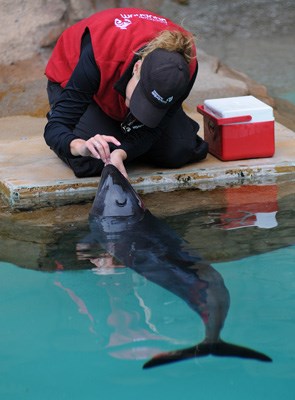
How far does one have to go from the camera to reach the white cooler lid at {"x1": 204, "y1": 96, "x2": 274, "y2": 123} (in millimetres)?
4730

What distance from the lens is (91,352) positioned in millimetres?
2994

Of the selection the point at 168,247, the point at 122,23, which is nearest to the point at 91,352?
the point at 168,247

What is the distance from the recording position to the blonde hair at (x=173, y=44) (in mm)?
3857

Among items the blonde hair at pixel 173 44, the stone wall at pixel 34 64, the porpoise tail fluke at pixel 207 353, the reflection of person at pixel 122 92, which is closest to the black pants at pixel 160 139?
the reflection of person at pixel 122 92

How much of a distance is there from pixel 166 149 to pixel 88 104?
0.56 metres

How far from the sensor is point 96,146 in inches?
156

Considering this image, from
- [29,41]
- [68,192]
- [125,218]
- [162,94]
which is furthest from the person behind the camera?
[29,41]

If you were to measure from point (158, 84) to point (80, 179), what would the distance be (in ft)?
3.27

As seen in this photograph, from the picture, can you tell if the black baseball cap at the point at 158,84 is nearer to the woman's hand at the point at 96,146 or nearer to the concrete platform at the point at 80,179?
the woman's hand at the point at 96,146

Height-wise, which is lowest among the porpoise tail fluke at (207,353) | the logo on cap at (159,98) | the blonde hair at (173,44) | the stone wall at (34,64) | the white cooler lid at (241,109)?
the stone wall at (34,64)

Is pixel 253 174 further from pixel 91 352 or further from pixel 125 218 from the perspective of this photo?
pixel 91 352

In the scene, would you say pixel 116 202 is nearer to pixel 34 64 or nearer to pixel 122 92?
pixel 122 92

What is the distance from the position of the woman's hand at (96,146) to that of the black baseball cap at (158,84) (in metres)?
0.24

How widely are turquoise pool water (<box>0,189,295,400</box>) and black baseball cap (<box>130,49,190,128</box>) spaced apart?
640mm
